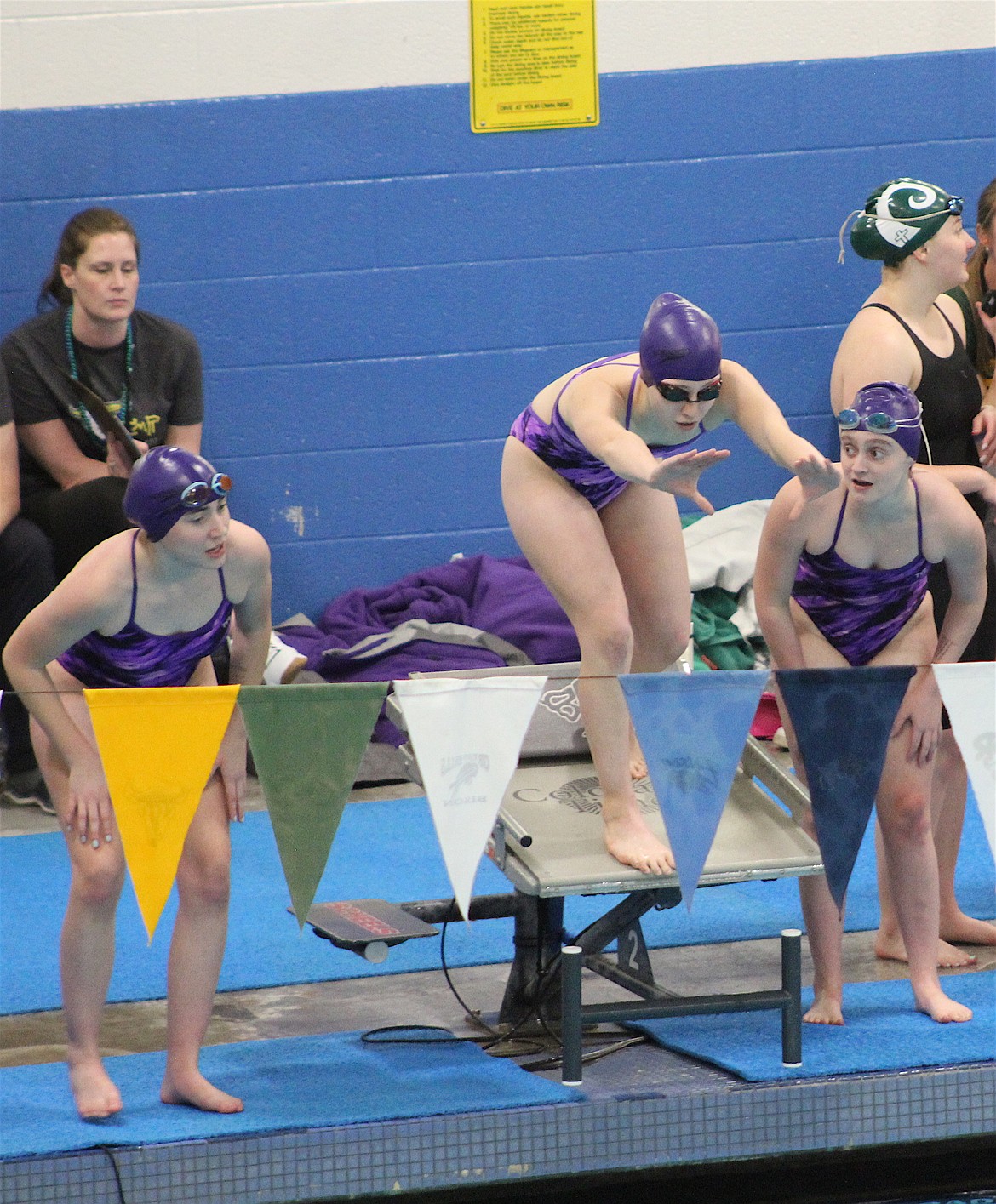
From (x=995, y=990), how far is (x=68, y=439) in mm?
3476

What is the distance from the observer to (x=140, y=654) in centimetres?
338

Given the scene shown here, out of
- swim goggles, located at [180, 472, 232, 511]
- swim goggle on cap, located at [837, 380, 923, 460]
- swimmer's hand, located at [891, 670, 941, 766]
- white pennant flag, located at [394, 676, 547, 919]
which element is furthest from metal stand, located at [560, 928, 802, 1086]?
swim goggles, located at [180, 472, 232, 511]

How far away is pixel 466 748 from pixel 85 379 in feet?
9.67

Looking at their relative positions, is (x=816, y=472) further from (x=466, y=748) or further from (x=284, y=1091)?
(x=284, y=1091)

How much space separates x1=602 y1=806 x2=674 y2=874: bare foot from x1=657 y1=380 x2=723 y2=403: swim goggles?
0.91 meters

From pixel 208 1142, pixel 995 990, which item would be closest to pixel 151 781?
pixel 208 1142

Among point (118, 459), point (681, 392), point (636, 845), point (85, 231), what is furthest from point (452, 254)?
point (636, 845)

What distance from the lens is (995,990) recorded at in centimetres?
382

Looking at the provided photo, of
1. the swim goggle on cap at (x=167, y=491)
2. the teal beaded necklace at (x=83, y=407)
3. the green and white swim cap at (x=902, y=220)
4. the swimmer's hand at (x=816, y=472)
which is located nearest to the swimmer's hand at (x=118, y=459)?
the teal beaded necklace at (x=83, y=407)

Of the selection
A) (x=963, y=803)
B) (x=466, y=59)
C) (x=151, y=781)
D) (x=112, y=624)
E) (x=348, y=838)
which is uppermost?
(x=466, y=59)

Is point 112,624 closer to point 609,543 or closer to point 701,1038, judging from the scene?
point 609,543

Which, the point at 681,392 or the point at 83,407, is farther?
the point at 83,407

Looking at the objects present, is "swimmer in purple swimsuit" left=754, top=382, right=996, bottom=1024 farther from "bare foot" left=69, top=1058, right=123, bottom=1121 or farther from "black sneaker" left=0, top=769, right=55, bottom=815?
"black sneaker" left=0, top=769, right=55, bottom=815

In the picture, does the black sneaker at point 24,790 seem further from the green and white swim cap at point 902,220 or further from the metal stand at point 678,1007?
the green and white swim cap at point 902,220
